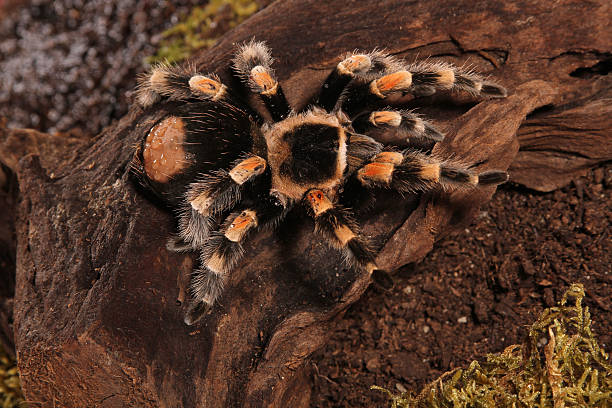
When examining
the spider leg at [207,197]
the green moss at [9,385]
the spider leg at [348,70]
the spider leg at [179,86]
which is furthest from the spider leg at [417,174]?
the green moss at [9,385]

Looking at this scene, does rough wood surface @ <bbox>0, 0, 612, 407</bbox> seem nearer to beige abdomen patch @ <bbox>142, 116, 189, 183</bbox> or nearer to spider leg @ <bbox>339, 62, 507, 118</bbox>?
spider leg @ <bbox>339, 62, 507, 118</bbox>

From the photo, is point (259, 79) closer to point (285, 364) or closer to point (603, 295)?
point (285, 364)

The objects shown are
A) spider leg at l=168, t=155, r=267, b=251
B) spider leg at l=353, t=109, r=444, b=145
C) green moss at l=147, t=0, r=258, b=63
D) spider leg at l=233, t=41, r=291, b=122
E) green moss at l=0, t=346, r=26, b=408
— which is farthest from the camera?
green moss at l=147, t=0, r=258, b=63

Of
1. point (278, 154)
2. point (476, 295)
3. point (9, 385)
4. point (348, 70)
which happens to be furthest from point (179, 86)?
point (9, 385)

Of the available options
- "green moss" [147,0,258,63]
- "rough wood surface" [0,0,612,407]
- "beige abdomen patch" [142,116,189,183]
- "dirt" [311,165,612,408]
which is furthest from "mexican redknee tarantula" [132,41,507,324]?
"green moss" [147,0,258,63]

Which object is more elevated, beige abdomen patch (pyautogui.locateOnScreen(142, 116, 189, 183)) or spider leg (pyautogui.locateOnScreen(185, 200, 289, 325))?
beige abdomen patch (pyautogui.locateOnScreen(142, 116, 189, 183))

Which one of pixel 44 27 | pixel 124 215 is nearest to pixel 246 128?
pixel 124 215
